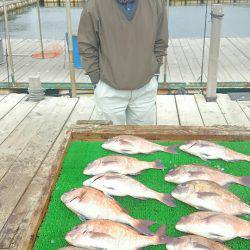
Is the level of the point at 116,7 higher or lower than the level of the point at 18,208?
higher

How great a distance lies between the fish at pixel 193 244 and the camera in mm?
1857

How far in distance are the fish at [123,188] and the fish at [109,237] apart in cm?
37

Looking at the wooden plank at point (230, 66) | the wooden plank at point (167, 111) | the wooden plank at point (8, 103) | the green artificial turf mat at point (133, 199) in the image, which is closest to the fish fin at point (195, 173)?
the green artificial turf mat at point (133, 199)

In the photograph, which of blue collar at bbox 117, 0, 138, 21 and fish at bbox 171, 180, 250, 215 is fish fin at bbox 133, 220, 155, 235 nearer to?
fish at bbox 171, 180, 250, 215

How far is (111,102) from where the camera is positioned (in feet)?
13.7

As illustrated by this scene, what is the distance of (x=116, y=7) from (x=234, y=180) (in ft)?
6.60

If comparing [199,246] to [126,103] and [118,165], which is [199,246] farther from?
[126,103]

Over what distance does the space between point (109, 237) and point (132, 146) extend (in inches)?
42.0

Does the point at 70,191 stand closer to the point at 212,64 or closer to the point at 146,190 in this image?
the point at 146,190

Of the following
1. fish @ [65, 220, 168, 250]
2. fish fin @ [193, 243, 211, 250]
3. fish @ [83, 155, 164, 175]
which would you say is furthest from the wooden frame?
fish fin @ [193, 243, 211, 250]

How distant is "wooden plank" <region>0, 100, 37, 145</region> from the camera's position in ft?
17.3

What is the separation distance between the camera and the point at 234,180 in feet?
8.28

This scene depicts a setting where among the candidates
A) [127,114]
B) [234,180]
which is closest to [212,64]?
[127,114]

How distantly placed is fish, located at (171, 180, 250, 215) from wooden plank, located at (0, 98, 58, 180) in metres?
2.49
